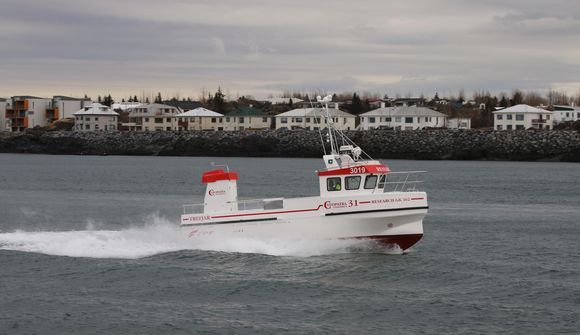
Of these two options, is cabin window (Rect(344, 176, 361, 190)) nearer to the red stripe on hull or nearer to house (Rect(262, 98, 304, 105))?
the red stripe on hull

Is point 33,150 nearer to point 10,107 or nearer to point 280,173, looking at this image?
point 10,107

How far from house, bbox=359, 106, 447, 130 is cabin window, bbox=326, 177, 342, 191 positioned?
4064 inches

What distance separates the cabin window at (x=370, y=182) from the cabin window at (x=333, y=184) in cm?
94

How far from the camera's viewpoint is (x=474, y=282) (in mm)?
28609

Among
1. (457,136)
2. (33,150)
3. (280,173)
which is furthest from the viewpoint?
(33,150)

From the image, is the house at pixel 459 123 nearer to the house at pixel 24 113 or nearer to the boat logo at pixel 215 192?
the house at pixel 24 113

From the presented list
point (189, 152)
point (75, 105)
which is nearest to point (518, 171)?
point (189, 152)

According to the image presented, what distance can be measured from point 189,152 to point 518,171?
54.8 m

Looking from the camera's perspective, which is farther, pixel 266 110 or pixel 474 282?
pixel 266 110

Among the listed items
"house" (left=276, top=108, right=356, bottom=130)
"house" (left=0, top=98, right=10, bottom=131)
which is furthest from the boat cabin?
"house" (left=0, top=98, right=10, bottom=131)

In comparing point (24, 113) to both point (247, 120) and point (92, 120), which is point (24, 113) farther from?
point (247, 120)

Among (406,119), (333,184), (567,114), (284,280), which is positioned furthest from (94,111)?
(284,280)

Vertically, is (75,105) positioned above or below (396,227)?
above

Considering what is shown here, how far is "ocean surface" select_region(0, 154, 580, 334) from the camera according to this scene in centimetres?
2405
